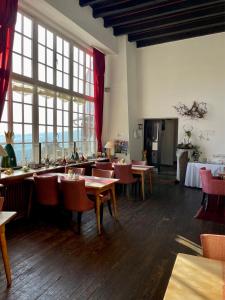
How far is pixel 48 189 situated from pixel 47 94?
2.61m

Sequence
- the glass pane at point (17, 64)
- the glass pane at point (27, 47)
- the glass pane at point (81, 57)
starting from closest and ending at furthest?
the glass pane at point (17, 64), the glass pane at point (27, 47), the glass pane at point (81, 57)

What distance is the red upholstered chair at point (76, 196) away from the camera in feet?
11.7

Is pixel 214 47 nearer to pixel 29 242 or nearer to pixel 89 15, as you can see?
pixel 89 15

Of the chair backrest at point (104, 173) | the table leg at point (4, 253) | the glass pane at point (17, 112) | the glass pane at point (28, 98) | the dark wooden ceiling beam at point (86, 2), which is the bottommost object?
the table leg at point (4, 253)

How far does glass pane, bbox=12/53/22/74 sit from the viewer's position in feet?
15.3

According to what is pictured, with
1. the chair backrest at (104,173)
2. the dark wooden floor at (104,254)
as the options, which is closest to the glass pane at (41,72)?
the chair backrest at (104,173)

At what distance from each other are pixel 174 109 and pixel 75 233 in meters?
5.80

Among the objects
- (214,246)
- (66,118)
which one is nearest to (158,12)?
(66,118)

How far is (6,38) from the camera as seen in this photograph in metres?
4.11

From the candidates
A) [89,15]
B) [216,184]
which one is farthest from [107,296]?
[89,15]

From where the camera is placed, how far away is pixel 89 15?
20.5 feet

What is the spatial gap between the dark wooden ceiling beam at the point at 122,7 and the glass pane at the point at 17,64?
2.83 metres

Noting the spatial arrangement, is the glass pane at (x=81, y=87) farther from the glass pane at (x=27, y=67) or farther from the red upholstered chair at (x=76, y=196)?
the red upholstered chair at (x=76, y=196)

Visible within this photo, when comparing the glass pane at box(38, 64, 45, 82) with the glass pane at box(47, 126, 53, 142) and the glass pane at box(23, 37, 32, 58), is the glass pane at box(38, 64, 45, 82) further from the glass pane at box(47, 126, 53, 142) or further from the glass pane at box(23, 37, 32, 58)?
the glass pane at box(47, 126, 53, 142)
